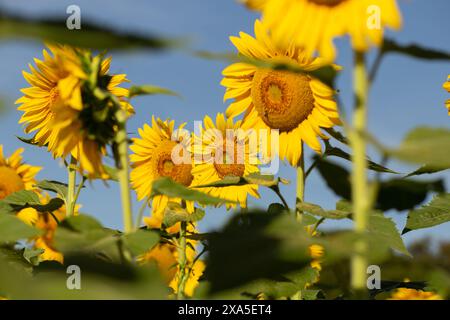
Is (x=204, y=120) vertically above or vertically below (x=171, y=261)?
above

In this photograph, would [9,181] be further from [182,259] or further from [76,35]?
[76,35]

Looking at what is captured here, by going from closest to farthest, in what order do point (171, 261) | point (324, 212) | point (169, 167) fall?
1. point (324, 212)
2. point (169, 167)
3. point (171, 261)

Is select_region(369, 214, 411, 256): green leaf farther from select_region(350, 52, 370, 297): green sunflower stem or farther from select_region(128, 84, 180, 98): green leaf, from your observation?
select_region(128, 84, 180, 98): green leaf

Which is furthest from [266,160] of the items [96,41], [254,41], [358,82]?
[96,41]

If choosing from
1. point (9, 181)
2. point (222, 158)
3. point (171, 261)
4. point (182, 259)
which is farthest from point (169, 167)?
point (9, 181)

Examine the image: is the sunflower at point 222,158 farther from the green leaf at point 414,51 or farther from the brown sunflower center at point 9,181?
the green leaf at point 414,51

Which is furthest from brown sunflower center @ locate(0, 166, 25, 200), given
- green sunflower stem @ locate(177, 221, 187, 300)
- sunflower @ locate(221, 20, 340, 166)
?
sunflower @ locate(221, 20, 340, 166)

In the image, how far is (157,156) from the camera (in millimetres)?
4488

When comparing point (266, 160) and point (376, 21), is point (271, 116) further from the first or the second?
point (376, 21)

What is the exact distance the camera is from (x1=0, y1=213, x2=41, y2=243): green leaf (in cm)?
162

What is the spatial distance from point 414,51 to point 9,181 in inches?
188

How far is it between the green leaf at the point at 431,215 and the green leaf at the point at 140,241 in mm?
1795

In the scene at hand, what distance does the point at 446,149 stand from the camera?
1.29 metres

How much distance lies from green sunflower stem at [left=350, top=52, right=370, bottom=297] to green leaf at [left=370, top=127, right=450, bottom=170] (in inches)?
2.5
